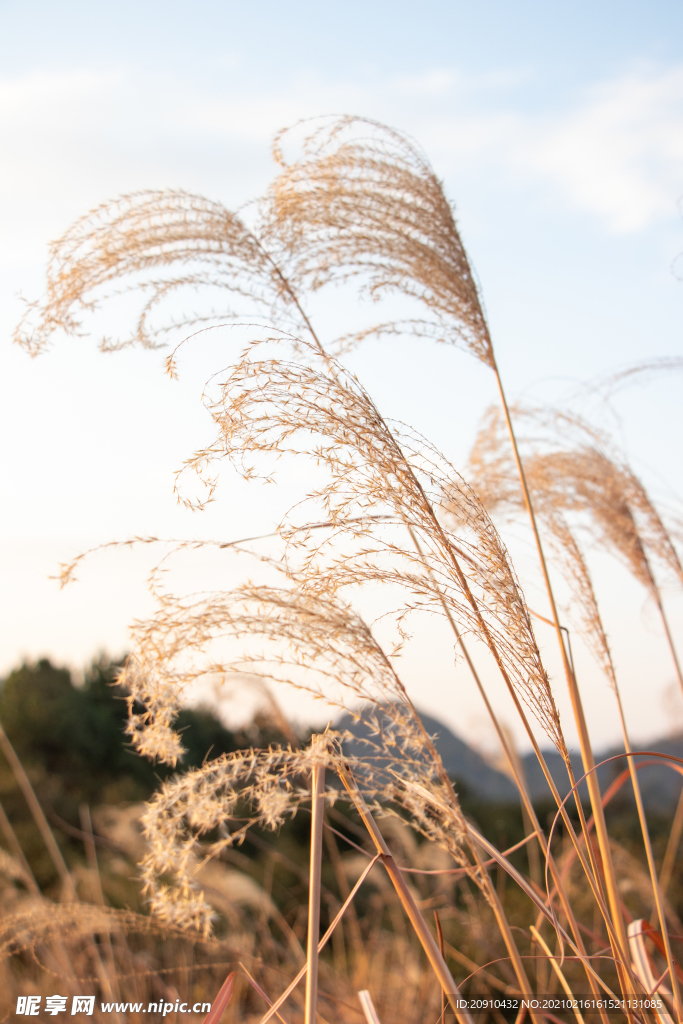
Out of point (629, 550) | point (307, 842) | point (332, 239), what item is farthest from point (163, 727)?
point (307, 842)

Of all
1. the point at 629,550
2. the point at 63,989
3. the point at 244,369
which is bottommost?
the point at 63,989

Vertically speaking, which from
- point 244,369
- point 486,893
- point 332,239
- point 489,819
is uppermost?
point 332,239

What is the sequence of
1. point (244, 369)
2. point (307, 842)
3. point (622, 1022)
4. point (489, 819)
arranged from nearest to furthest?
point (244, 369) → point (622, 1022) → point (307, 842) → point (489, 819)

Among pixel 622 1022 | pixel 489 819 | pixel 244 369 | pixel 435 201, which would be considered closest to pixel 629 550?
pixel 435 201

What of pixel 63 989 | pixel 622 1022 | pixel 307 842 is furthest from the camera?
pixel 307 842

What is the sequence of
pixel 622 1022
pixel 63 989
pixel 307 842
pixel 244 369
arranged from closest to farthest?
pixel 244 369 → pixel 63 989 → pixel 622 1022 → pixel 307 842

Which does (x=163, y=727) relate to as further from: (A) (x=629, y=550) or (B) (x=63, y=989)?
(B) (x=63, y=989)

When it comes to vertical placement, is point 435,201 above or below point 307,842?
above

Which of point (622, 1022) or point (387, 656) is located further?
point (622, 1022)

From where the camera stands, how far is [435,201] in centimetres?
166

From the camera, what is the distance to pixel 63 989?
3291 millimetres

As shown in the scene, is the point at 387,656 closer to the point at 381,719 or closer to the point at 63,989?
the point at 381,719

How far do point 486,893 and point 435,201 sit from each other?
1.44m

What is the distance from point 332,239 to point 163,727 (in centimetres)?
119
